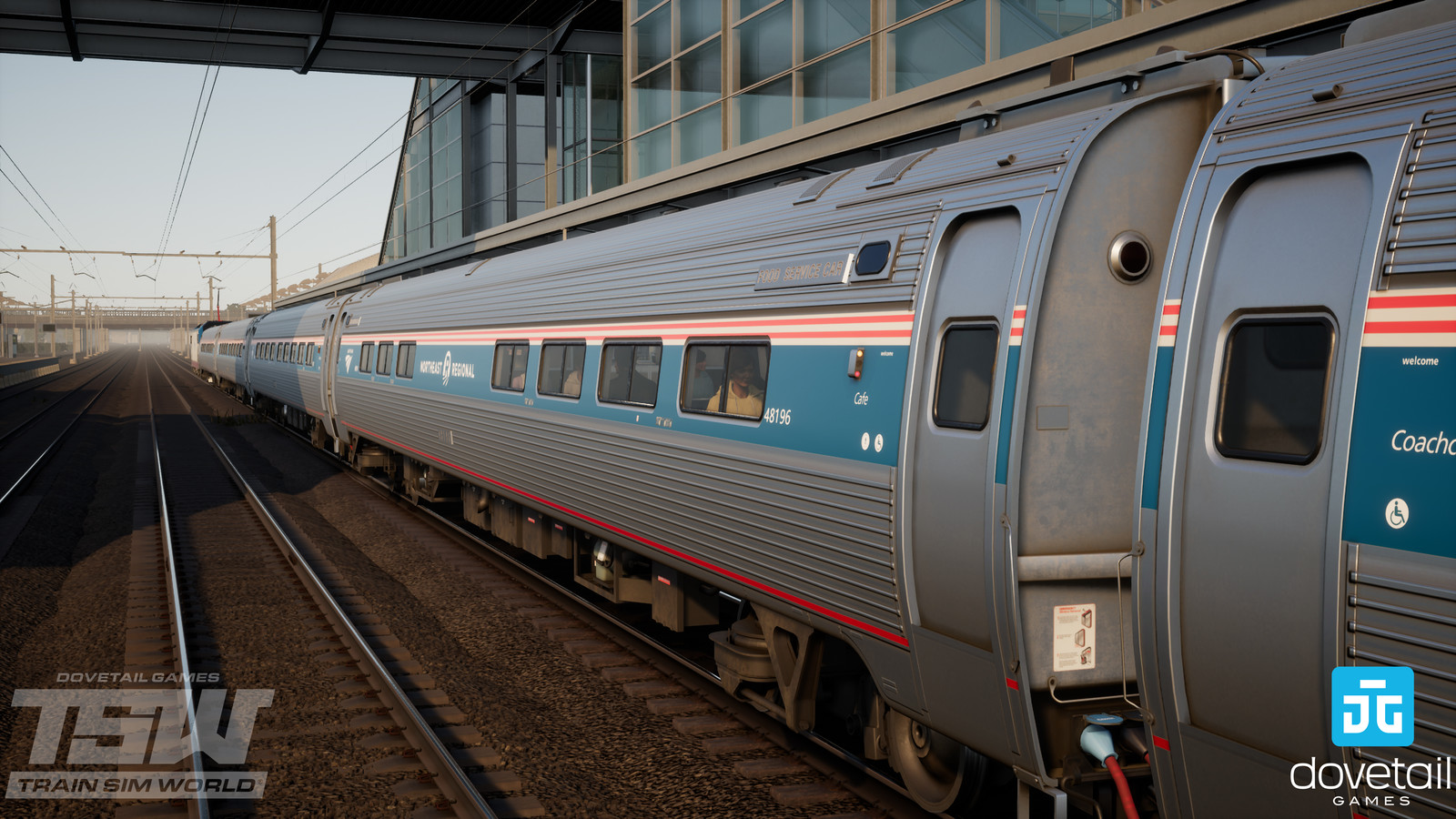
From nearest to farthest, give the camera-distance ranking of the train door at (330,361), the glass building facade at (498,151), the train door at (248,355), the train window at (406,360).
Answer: the train window at (406,360), the train door at (330,361), the glass building facade at (498,151), the train door at (248,355)

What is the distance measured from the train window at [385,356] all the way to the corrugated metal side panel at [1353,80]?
13.7 meters

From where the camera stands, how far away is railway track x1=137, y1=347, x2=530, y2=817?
6.06 meters

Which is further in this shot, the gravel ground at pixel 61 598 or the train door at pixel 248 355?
the train door at pixel 248 355

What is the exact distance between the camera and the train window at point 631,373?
294 inches

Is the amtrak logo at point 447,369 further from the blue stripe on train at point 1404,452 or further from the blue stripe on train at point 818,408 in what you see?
the blue stripe on train at point 1404,452


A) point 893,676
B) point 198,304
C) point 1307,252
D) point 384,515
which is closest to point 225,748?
point 893,676

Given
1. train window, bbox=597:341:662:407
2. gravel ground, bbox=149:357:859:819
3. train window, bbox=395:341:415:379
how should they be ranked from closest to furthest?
gravel ground, bbox=149:357:859:819 < train window, bbox=597:341:662:407 < train window, bbox=395:341:415:379

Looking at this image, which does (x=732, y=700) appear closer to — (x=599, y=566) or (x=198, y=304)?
(x=599, y=566)

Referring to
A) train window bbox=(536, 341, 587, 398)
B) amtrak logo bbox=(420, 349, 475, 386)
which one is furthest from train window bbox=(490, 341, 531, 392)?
amtrak logo bbox=(420, 349, 475, 386)

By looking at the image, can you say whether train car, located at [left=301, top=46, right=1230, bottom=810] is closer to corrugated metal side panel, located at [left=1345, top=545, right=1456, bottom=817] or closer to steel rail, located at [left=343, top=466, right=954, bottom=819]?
steel rail, located at [left=343, top=466, right=954, bottom=819]

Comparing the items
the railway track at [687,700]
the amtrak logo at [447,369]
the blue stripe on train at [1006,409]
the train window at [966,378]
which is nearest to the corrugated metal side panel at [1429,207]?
the blue stripe on train at [1006,409]

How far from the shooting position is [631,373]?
784 cm

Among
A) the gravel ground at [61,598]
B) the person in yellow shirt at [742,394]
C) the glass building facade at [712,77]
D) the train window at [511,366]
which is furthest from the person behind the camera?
the glass building facade at [712,77]

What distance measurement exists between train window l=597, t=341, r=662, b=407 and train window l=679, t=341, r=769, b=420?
1.63ft
